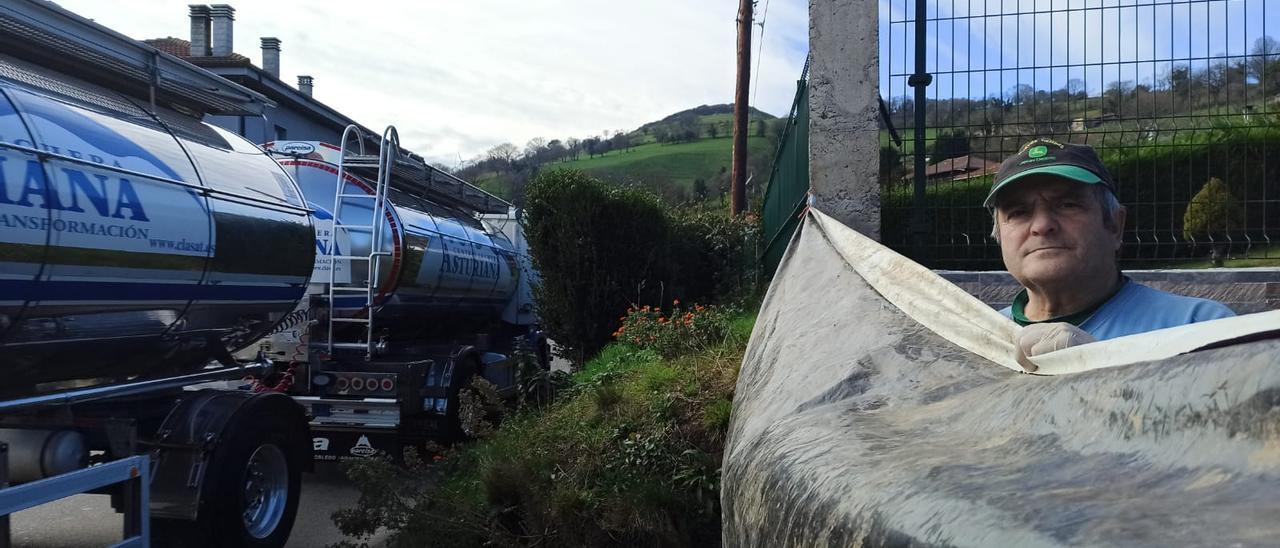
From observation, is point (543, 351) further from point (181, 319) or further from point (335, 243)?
point (181, 319)

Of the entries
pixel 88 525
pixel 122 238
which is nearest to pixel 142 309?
pixel 122 238

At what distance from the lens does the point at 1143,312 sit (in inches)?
88.1

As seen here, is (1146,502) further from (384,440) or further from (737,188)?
(737,188)

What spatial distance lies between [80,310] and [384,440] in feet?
11.9

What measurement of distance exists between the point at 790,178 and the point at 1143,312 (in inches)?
174

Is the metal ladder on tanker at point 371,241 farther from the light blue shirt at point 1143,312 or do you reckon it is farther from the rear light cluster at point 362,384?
the light blue shirt at point 1143,312

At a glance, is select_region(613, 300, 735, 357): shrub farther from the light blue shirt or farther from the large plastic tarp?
the large plastic tarp

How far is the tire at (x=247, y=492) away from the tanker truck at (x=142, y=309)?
0.04 feet

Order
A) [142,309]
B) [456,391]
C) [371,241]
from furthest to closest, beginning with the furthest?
1. [456,391]
2. [371,241]
3. [142,309]

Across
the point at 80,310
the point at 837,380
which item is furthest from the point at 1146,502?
the point at 80,310

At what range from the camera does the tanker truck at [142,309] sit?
388cm

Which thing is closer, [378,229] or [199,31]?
[378,229]

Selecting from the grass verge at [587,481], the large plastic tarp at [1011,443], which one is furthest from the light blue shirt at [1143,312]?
the grass verge at [587,481]

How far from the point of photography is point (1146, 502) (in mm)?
A: 856
